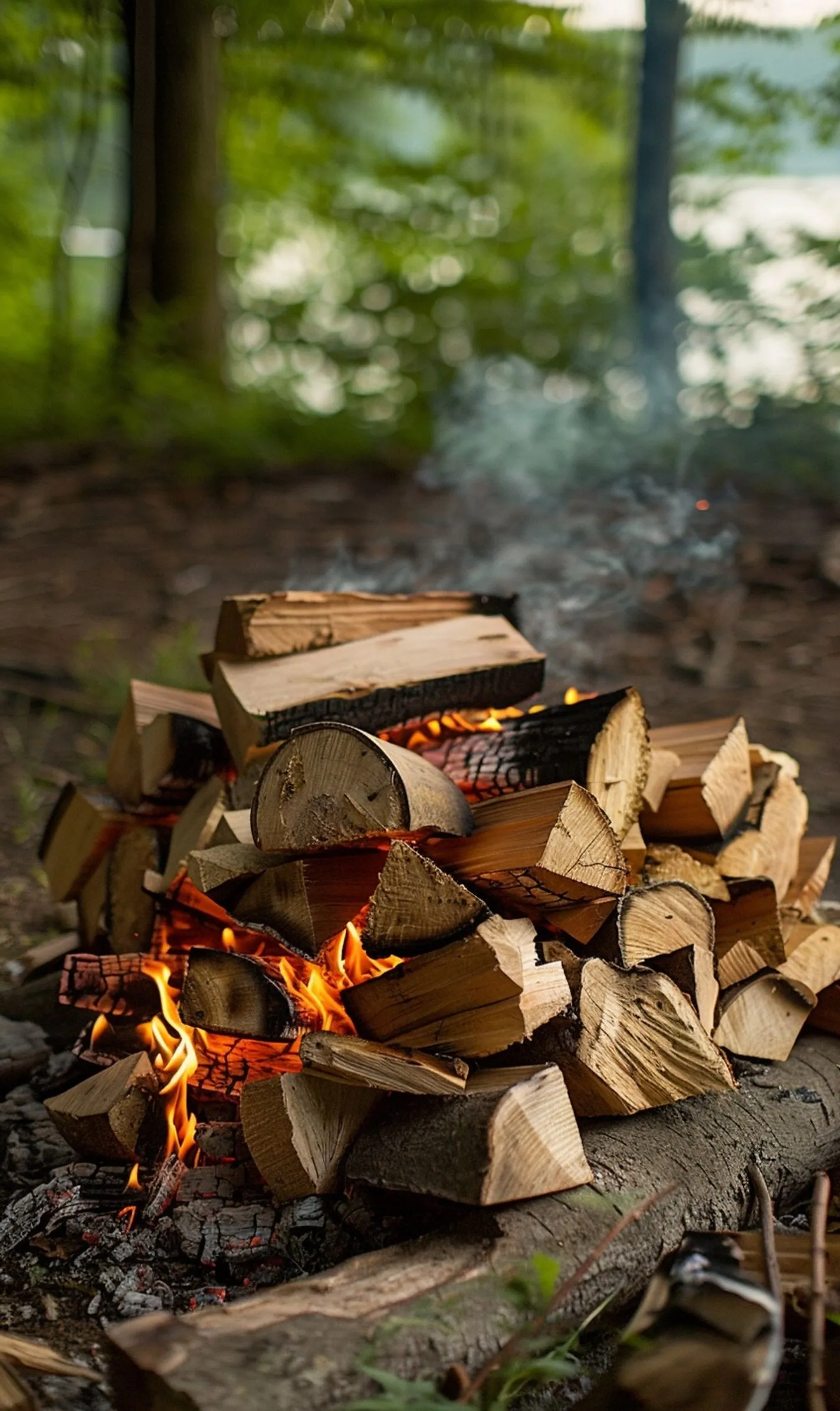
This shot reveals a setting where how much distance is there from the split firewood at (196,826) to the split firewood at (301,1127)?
53cm

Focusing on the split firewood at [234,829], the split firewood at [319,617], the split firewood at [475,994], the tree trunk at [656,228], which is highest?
the tree trunk at [656,228]

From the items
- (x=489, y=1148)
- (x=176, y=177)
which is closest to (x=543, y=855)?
(x=489, y=1148)

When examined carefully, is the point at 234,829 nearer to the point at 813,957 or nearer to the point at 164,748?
the point at 164,748

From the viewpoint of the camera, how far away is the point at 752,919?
2.23m

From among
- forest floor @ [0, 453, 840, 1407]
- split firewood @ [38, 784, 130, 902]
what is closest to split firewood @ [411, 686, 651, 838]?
split firewood @ [38, 784, 130, 902]

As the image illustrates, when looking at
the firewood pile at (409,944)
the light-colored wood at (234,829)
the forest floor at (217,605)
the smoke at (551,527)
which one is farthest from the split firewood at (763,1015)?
the smoke at (551,527)

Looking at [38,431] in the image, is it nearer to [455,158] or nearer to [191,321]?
[191,321]

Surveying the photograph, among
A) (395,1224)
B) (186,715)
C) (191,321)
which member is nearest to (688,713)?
(186,715)

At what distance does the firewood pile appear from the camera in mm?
1765

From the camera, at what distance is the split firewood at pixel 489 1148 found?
62.9 inches

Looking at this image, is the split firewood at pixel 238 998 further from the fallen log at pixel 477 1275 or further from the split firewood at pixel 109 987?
the fallen log at pixel 477 1275

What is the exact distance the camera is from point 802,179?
6.41 meters

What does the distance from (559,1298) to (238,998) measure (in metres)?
0.70

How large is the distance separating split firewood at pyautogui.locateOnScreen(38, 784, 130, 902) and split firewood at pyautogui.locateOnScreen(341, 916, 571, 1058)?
3.43 ft
